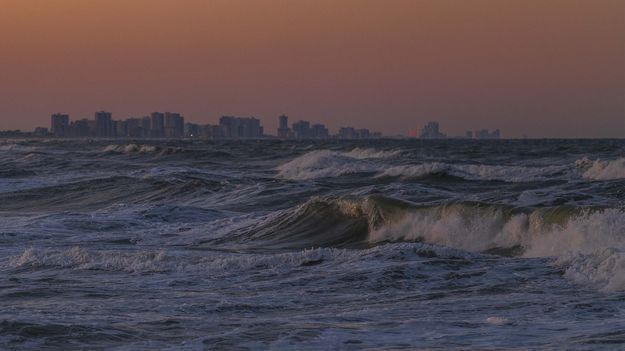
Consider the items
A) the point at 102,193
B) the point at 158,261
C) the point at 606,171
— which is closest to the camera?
the point at 158,261

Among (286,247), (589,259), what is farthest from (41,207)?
(589,259)

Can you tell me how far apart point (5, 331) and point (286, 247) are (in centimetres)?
831

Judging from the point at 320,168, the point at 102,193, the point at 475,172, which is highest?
the point at 475,172

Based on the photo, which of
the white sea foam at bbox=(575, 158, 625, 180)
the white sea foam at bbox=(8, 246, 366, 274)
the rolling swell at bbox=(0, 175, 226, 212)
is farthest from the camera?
the white sea foam at bbox=(575, 158, 625, 180)

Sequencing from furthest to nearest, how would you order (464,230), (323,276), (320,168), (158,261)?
(320,168) → (464,230) → (158,261) → (323,276)

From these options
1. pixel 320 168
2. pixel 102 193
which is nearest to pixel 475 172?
pixel 320 168

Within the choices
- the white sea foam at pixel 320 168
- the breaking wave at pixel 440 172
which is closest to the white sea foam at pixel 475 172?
the breaking wave at pixel 440 172

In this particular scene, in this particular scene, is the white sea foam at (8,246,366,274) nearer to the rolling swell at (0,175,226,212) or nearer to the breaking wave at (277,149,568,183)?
the rolling swell at (0,175,226,212)

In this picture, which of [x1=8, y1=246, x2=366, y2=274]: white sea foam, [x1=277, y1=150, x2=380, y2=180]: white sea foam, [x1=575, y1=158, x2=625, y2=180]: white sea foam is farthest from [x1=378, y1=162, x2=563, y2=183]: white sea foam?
[x1=8, y1=246, x2=366, y2=274]: white sea foam

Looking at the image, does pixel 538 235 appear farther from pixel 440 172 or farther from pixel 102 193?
pixel 440 172

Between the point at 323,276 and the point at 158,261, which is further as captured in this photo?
the point at 158,261

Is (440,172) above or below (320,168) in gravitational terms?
above

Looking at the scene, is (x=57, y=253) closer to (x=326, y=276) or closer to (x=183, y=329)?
(x=326, y=276)

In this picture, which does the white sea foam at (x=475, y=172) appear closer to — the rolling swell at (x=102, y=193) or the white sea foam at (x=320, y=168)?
the white sea foam at (x=320, y=168)
